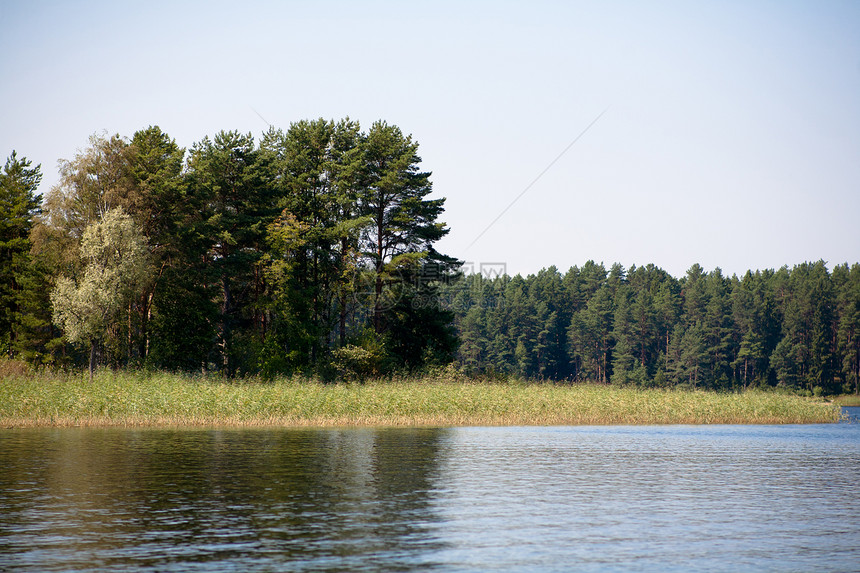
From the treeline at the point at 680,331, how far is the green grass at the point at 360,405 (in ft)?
A: 248

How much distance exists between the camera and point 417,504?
19.7m

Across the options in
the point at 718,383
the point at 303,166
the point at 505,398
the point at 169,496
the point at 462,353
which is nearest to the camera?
the point at 169,496

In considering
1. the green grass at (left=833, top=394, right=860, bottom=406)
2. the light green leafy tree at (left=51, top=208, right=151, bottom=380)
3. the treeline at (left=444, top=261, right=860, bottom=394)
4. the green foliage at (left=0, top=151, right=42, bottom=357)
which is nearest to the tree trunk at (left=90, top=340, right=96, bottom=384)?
the light green leafy tree at (left=51, top=208, right=151, bottom=380)

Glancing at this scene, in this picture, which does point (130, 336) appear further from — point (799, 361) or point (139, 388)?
point (799, 361)

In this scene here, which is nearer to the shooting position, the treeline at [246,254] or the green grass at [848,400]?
the treeline at [246,254]

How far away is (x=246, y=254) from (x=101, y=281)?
1239 centimetres

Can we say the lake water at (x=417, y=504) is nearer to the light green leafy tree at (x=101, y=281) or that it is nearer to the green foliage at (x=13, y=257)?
the light green leafy tree at (x=101, y=281)

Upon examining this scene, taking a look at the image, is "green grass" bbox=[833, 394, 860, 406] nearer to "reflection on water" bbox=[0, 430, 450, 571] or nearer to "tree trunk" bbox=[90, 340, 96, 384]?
"tree trunk" bbox=[90, 340, 96, 384]

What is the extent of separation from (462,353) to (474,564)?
12549 centimetres

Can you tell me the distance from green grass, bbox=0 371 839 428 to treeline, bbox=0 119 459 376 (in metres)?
10.9

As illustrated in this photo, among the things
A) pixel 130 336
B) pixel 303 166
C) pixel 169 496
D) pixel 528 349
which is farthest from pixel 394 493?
pixel 528 349

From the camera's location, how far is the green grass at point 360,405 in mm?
38312

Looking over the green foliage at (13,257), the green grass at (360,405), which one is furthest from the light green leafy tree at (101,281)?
the green foliage at (13,257)

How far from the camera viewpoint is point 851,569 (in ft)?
45.6
